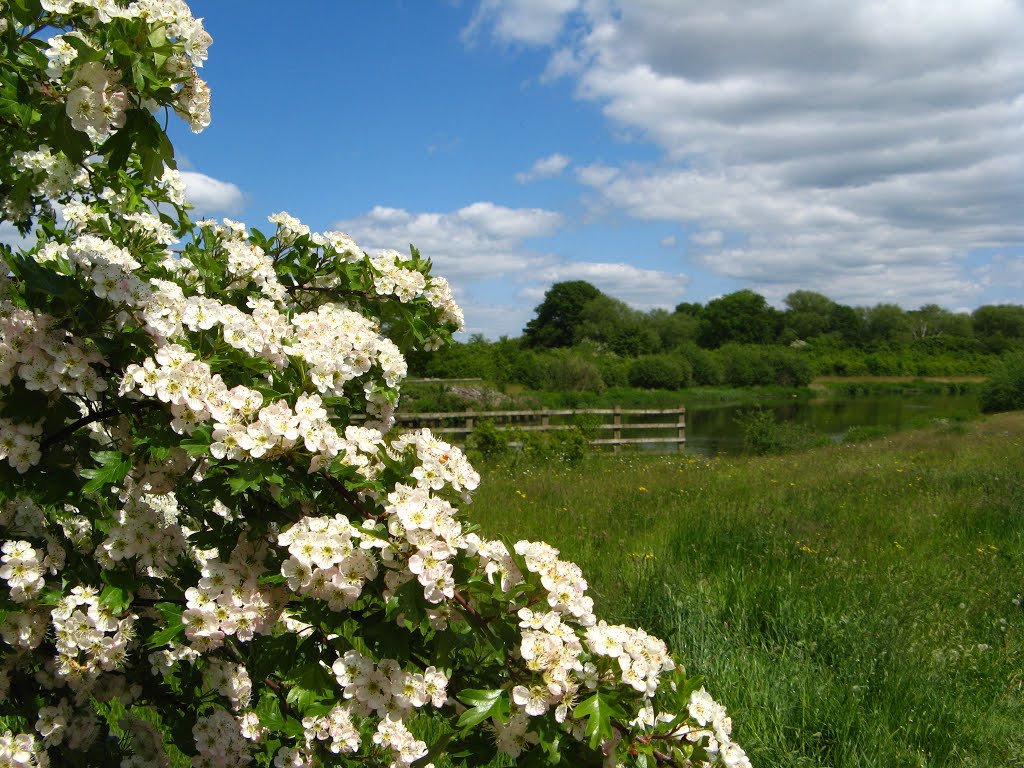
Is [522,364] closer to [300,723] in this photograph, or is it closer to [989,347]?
[300,723]

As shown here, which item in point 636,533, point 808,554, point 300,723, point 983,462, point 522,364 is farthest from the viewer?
point 522,364

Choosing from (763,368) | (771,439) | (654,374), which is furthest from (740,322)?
(771,439)

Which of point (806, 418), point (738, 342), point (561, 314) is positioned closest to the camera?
point (806, 418)

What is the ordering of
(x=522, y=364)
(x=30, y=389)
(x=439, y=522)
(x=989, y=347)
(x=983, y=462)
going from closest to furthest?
(x=439, y=522) < (x=30, y=389) < (x=983, y=462) < (x=522, y=364) < (x=989, y=347)

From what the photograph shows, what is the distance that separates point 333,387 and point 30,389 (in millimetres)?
736

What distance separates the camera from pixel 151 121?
1.84 m

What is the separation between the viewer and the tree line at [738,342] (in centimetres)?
5356

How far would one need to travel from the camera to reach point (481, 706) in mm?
1777

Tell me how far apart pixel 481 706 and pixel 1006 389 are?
43.5 m

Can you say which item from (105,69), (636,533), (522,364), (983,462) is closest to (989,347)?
(522,364)

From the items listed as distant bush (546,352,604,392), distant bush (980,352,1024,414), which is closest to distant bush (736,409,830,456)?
distant bush (980,352,1024,414)

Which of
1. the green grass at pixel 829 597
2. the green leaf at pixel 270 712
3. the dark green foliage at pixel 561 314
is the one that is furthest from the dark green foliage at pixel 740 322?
the green leaf at pixel 270 712

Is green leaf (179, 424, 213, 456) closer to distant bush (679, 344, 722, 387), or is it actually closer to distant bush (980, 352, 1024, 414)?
distant bush (980, 352, 1024, 414)

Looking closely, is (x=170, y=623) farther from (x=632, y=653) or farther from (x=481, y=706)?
(x=632, y=653)
